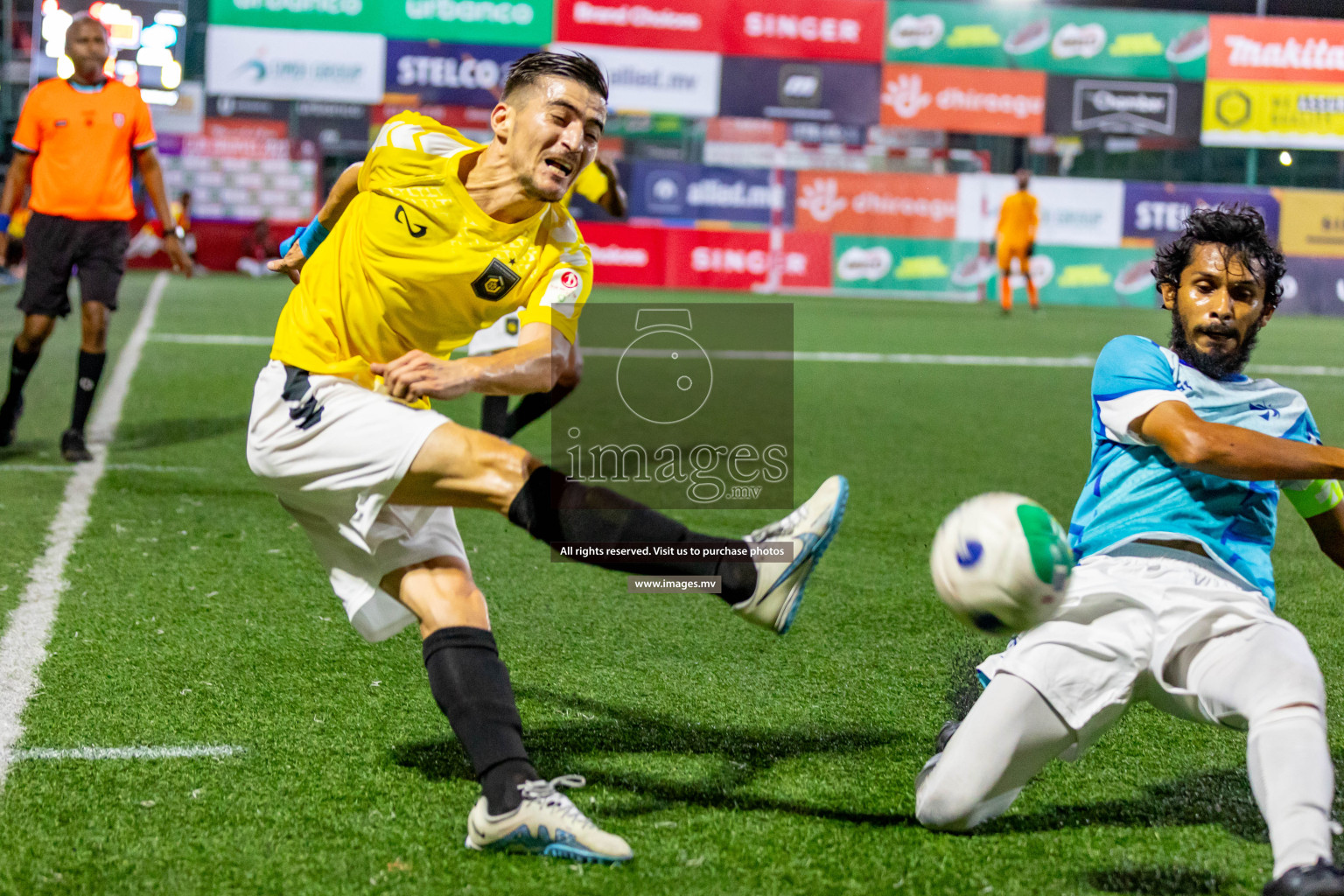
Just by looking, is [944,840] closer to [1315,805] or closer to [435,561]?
[1315,805]

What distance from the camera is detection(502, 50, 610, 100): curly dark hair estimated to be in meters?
2.79

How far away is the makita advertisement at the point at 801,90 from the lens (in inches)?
904

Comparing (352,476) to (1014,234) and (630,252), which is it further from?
(630,252)

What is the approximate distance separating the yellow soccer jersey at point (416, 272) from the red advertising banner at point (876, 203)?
20.9m

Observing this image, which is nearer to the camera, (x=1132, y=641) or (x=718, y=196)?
(x=1132, y=641)

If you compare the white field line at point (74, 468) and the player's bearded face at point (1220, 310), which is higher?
the player's bearded face at point (1220, 310)

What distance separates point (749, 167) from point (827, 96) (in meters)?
1.78

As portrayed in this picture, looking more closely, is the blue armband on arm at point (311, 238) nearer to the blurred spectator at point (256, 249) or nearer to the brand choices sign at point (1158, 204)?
the blurred spectator at point (256, 249)

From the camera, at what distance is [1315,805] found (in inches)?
87.0

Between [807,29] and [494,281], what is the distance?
21.5 m

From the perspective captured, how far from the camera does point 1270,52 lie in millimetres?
23781

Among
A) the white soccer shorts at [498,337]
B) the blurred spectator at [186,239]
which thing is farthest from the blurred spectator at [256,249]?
the white soccer shorts at [498,337]

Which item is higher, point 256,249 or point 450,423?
point 256,249

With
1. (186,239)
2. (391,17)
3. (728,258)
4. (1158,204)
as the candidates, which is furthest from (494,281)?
(1158,204)
